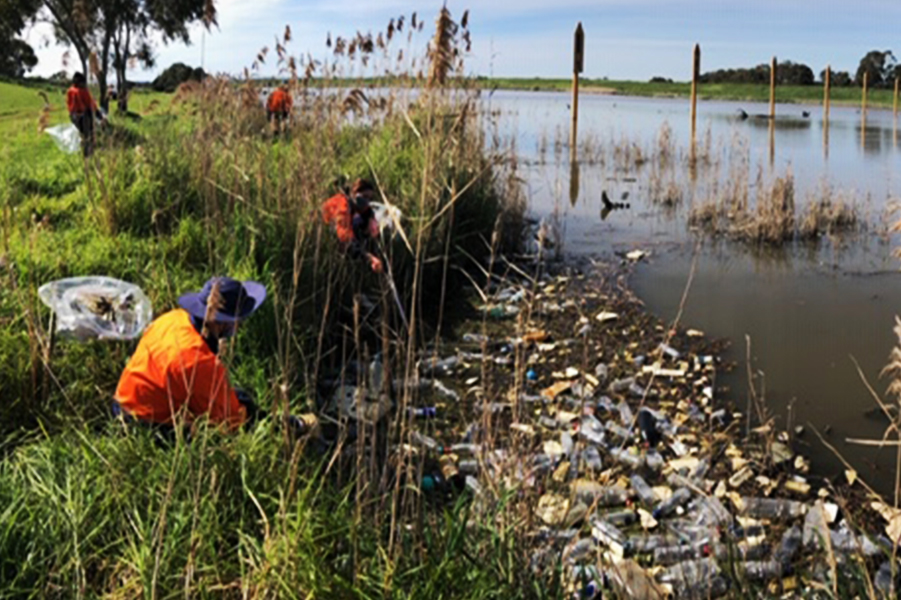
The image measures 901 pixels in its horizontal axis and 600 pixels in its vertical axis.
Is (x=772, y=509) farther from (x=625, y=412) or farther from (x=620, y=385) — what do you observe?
(x=620, y=385)

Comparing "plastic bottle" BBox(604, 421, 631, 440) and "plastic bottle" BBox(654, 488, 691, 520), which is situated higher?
"plastic bottle" BBox(604, 421, 631, 440)

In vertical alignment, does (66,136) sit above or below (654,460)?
above

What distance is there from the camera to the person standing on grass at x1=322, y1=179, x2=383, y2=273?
6801 mm

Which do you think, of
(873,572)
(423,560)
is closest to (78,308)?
(423,560)

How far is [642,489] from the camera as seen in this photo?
17.1ft

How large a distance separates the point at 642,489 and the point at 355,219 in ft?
10.5

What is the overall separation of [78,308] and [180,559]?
8.71 ft

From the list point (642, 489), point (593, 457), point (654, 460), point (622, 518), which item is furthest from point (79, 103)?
point (622, 518)

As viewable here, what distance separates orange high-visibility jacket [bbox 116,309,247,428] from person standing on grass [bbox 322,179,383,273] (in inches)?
101

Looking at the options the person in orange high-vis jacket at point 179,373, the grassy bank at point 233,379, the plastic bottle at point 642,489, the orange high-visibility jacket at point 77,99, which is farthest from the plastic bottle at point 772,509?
the orange high-visibility jacket at point 77,99

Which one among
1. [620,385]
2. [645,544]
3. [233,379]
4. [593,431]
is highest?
[233,379]

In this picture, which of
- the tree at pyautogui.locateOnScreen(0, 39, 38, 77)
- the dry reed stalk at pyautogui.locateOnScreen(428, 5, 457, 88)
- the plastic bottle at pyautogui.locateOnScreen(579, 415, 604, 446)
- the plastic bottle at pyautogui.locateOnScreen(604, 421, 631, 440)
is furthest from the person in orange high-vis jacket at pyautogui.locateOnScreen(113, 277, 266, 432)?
the tree at pyautogui.locateOnScreen(0, 39, 38, 77)

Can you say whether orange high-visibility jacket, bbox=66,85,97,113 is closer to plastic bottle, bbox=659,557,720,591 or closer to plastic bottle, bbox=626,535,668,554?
plastic bottle, bbox=626,535,668,554

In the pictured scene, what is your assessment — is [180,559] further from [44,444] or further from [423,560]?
[44,444]
